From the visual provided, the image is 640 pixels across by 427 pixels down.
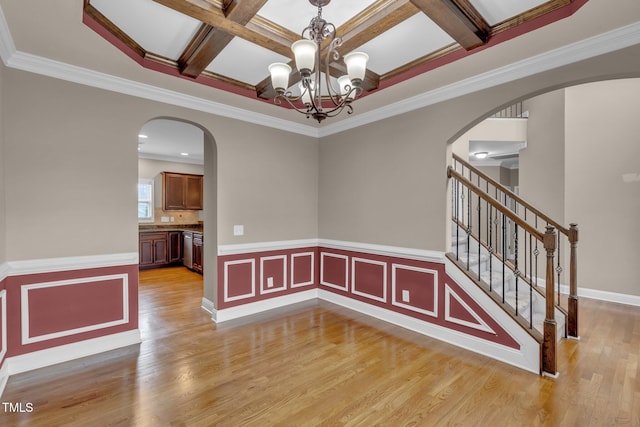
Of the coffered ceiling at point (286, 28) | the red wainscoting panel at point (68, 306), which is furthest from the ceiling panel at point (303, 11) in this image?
the red wainscoting panel at point (68, 306)

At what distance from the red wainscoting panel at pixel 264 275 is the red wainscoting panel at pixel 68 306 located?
3.20ft

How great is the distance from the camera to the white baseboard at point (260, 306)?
12.0 feet

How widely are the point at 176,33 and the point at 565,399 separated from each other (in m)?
3.96

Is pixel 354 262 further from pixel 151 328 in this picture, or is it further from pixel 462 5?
pixel 462 5

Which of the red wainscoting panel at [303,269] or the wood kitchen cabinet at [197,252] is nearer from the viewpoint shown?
the red wainscoting panel at [303,269]

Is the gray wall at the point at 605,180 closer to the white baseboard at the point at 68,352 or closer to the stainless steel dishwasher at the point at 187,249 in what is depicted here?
the white baseboard at the point at 68,352

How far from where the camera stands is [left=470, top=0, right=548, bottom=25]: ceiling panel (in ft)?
6.40

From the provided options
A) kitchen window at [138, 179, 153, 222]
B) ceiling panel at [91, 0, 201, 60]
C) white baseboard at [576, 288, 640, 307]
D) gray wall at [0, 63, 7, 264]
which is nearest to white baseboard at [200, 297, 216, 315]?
gray wall at [0, 63, 7, 264]

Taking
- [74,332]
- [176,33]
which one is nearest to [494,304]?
[176,33]

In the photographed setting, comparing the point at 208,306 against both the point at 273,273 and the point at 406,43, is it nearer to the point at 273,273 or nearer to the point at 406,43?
the point at 273,273

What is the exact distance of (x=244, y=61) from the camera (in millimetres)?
2752

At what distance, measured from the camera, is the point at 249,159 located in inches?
155

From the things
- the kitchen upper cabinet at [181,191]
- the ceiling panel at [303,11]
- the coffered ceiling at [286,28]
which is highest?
the ceiling panel at [303,11]

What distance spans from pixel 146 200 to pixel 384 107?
20.6 ft
